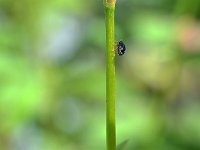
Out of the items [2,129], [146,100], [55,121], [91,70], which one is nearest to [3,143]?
[2,129]

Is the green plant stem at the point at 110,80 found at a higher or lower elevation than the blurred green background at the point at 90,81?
higher

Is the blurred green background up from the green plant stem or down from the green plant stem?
down

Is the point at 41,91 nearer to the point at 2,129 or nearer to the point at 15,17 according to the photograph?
the point at 2,129

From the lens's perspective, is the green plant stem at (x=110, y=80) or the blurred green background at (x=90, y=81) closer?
the green plant stem at (x=110, y=80)

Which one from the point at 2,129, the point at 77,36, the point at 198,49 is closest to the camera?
the point at 198,49

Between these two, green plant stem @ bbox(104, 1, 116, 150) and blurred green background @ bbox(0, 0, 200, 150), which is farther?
blurred green background @ bbox(0, 0, 200, 150)

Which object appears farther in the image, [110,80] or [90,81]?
[90,81]

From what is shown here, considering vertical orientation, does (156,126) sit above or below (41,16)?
below

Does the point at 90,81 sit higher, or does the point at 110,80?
the point at 110,80
